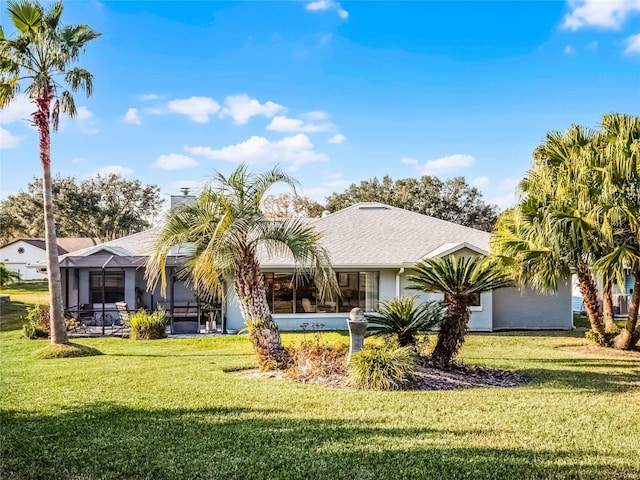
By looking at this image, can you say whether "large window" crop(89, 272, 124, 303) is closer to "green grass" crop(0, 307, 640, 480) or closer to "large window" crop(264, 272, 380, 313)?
"large window" crop(264, 272, 380, 313)

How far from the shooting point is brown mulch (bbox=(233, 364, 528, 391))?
9.42 m

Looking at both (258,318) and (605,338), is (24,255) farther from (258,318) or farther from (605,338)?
(605,338)

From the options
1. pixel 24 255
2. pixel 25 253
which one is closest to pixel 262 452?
pixel 25 253

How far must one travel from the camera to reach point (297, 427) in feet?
21.1

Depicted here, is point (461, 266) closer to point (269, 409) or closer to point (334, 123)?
point (269, 409)

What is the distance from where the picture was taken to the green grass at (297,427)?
5098 millimetres

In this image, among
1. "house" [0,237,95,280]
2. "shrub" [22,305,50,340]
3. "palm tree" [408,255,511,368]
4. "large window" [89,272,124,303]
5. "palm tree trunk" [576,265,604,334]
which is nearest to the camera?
"palm tree" [408,255,511,368]

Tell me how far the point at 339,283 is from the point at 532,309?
757 cm

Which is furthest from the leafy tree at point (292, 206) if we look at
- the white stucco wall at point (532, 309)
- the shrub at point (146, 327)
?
the shrub at point (146, 327)

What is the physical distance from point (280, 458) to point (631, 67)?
1488 centimetres

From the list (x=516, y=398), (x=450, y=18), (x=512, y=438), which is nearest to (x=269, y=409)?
(x=512, y=438)

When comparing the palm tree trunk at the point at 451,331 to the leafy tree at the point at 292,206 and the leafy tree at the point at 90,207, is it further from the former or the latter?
the leafy tree at the point at 292,206

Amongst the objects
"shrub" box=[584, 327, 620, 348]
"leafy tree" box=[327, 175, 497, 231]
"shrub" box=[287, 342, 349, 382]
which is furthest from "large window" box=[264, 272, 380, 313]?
"leafy tree" box=[327, 175, 497, 231]

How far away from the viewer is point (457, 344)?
1068 centimetres
